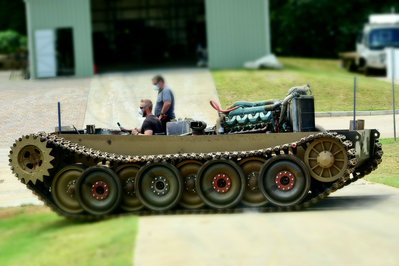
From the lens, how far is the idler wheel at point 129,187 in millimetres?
18344

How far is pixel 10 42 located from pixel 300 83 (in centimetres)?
2901

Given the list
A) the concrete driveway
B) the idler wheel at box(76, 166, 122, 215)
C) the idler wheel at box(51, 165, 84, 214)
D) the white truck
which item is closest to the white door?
the concrete driveway

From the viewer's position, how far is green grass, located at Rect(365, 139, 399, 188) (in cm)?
2156

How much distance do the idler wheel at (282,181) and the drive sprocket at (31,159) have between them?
3.86 m

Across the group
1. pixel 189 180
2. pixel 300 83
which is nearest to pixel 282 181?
pixel 189 180

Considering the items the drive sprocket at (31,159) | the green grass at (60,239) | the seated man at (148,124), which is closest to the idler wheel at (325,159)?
the seated man at (148,124)

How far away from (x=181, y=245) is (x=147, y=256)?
79 cm

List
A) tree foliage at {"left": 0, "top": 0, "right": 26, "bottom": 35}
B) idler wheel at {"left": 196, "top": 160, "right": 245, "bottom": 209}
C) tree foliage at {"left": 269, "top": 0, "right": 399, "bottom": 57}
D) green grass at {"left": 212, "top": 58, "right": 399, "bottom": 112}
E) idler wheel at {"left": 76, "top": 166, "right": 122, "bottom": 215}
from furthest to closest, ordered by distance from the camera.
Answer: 1. tree foliage at {"left": 0, "top": 0, "right": 26, "bottom": 35}
2. tree foliage at {"left": 269, "top": 0, "right": 399, "bottom": 57}
3. green grass at {"left": 212, "top": 58, "right": 399, "bottom": 112}
4. idler wheel at {"left": 76, "top": 166, "right": 122, "bottom": 215}
5. idler wheel at {"left": 196, "top": 160, "right": 245, "bottom": 209}

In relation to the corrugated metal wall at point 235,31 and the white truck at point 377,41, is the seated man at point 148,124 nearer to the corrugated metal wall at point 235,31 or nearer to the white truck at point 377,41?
the corrugated metal wall at point 235,31

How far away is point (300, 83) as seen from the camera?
38.9 m

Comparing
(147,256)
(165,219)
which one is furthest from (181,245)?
(165,219)

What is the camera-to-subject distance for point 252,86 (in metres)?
38.1

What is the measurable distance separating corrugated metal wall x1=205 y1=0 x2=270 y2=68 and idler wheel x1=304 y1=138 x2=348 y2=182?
91.9 feet

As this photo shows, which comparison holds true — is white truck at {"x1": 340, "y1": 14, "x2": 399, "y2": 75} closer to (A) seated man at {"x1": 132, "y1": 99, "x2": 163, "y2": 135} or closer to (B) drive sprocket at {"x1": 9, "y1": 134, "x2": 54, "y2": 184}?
(A) seated man at {"x1": 132, "y1": 99, "x2": 163, "y2": 135}
